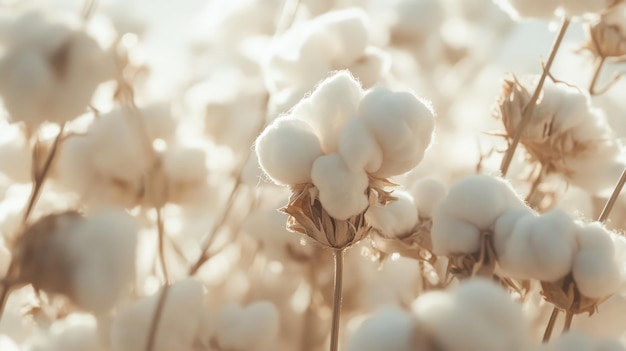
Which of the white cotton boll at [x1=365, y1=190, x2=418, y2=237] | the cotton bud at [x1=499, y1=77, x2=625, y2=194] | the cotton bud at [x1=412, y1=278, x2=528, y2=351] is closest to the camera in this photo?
the cotton bud at [x1=412, y1=278, x2=528, y2=351]

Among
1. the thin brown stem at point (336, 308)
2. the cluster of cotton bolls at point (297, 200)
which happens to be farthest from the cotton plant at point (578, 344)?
the thin brown stem at point (336, 308)

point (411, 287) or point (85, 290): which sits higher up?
point (85, 290)

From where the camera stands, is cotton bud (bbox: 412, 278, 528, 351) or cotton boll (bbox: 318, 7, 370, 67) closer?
cotton bud (bbox: 412, 278, 528, 351)

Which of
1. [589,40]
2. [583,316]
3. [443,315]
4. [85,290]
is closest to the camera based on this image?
[443,315]

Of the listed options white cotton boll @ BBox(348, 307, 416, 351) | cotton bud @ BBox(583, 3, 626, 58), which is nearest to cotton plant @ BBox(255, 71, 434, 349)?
white cotton boll @ BBox(348, 307, 416, 351)

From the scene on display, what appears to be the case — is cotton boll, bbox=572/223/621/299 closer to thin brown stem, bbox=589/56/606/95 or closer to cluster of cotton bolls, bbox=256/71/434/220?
cluster of cotton bolls, bbox=256/71/434/220

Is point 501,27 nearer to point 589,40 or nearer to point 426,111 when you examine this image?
point 589,40

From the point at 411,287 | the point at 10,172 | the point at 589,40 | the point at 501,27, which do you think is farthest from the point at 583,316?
the point at 501,27
